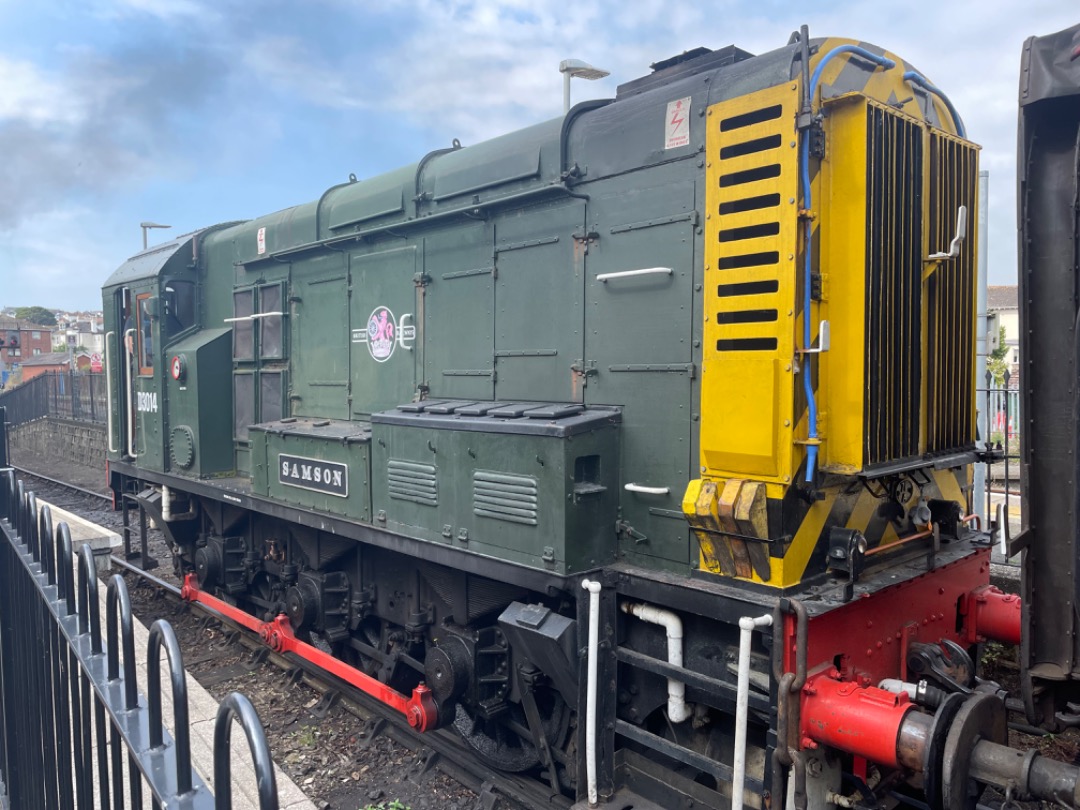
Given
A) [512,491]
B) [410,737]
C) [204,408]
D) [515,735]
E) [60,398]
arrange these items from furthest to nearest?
[60,398] < [204,408] < [410,737] < [515,735] < [512,491]

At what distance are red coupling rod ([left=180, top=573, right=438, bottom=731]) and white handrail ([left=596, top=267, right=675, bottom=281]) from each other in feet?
9.55

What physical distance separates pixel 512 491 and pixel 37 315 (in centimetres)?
9504

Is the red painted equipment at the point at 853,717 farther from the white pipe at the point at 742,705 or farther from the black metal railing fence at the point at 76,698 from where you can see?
the black metal railing fence at the point at 76,698

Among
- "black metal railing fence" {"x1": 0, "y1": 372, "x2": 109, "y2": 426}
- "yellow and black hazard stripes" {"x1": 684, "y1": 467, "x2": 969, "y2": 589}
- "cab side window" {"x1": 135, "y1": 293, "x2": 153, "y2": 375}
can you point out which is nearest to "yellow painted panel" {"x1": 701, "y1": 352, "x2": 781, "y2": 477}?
"yellow and black hazard stripes" {"x1": 684, "y1": 467, "x2": 969, "y2": 589}

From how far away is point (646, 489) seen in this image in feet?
13.8

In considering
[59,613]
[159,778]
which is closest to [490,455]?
[59,613]

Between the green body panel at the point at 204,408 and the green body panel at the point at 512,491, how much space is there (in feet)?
12.2

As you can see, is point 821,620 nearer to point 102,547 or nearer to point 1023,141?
point 1023,141

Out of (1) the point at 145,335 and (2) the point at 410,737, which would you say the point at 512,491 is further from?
(1) the point at 145,335

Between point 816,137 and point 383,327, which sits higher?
point 816,137

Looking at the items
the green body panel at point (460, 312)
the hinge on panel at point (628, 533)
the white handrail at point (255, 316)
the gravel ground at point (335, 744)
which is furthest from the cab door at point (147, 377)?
the hinge on panel at point (628, 533)

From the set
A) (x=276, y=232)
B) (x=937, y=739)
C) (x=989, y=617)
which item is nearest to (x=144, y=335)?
(x=276, y=232)

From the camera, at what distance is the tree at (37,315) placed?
8190cm

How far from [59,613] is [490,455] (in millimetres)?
2480
